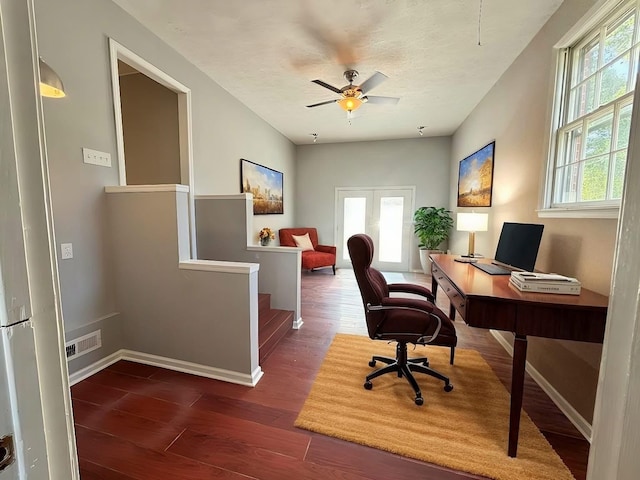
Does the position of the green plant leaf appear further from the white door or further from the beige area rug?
the white door

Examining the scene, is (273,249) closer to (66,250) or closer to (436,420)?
(66,250)

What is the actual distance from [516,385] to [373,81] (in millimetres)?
2766

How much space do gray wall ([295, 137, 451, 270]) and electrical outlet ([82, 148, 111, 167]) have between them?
4.50m

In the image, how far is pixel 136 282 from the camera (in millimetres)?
2262

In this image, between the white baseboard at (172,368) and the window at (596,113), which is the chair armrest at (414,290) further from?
the white baseboard at (172,368)

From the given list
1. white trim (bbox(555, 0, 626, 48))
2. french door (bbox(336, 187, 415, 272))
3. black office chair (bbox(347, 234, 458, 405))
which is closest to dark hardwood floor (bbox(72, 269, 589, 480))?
black office chair (bbox(347, 234, 458, 405))

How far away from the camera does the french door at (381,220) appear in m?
5.96

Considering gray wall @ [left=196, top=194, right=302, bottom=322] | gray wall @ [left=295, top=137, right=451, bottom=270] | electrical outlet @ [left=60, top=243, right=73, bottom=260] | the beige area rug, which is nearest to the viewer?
the beige area rug

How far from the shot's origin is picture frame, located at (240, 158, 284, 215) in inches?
165

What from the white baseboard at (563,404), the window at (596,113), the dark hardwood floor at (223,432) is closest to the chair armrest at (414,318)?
the dark hardwood floor at (223,432)

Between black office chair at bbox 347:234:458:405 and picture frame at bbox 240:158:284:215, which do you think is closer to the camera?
black office chair at bbox 347:234:458:405

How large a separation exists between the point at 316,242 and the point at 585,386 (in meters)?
4.93

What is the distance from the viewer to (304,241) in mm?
5750

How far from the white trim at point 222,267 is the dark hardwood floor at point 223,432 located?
2.82 feet
